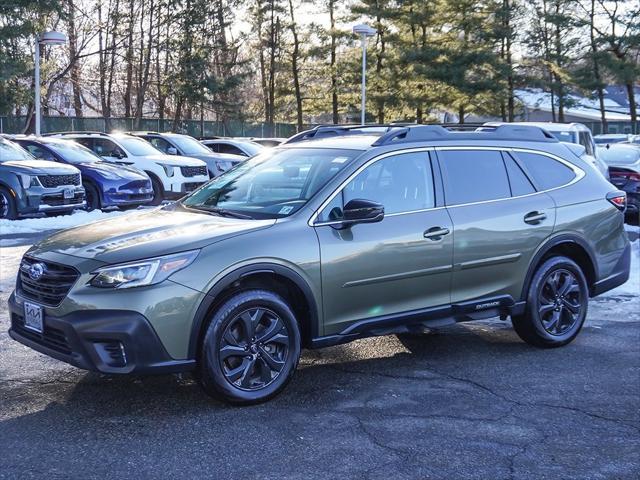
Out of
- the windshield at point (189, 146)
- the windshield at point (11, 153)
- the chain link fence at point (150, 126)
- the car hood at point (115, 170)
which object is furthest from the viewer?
the chain link fence at point (150, 126)

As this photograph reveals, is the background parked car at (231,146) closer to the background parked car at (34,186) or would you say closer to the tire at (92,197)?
the tire at (92,197)

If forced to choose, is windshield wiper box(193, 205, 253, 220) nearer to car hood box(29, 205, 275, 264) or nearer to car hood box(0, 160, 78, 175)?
car hood box(29, 205, 275, 264)

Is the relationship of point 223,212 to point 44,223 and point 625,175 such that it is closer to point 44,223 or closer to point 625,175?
point 44,223

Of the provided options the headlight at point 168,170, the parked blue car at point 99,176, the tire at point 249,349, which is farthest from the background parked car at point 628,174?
the tire at point 249,349

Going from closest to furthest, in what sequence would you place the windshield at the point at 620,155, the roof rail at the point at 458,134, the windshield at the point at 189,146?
the roof rail at the point at 458,134, the windshield at the point at 620,155, the windshield at the point at 189,146

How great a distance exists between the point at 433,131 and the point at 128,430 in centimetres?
306

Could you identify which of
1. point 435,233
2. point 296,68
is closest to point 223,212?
point 435,233

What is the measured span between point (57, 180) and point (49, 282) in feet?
32.8

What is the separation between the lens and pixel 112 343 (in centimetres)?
445

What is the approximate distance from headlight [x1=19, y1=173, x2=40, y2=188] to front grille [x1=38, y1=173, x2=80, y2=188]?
80 millimetres

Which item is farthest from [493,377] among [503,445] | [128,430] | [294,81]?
[294,81]

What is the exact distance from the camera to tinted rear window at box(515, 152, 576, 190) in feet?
21.0

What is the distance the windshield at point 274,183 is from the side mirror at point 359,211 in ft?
0.97

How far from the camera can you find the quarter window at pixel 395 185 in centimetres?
543
